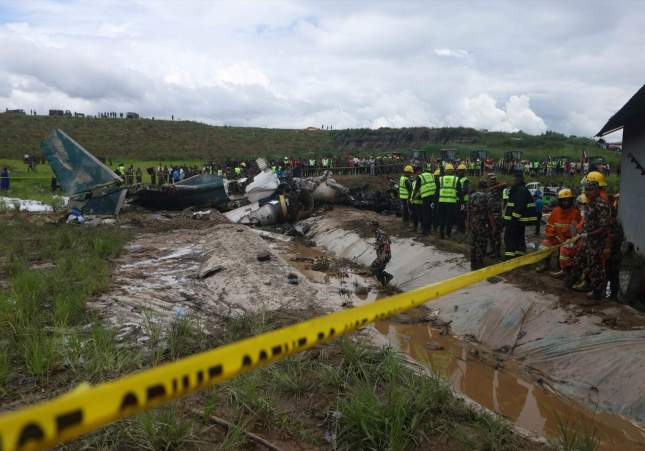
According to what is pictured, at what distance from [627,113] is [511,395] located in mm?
7954

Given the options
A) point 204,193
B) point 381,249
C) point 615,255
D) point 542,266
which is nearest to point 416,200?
point 381,249

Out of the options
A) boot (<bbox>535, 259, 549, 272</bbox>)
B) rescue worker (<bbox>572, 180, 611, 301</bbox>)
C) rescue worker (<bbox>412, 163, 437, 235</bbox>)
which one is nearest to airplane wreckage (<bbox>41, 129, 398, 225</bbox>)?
rescue worker (<bbox>412, 163, 437, 235</bbox>)

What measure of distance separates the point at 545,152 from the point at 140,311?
48868 mm

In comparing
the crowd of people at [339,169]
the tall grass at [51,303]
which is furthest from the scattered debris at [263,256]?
the crowd of people at [339,169]

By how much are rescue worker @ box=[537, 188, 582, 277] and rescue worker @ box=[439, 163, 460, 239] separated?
12.1 ft

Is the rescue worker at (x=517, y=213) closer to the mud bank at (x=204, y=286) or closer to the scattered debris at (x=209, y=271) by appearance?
the mud bank at (x=204, y=286)

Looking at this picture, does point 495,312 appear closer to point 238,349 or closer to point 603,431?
point 603,431

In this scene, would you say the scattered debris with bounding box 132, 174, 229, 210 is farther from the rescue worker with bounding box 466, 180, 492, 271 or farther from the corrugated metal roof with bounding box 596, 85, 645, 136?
the corrugated metal roof with bounding box 596, 85, 645, 136

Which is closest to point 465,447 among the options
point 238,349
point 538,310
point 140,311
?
point 238,349

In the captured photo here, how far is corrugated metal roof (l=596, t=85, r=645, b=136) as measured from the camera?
8.96m

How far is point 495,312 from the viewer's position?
6.71 m

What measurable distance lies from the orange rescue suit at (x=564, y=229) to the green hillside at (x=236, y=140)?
39622mm

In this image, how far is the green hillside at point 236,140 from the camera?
49750mm

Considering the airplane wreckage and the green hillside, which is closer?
the airplane wreckage
